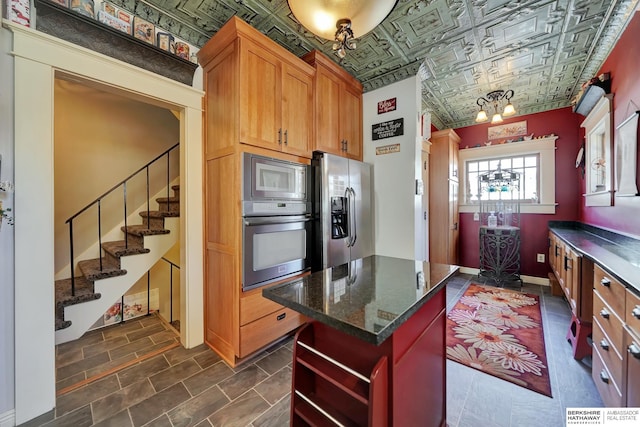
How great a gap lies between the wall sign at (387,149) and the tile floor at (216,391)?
2161 mm

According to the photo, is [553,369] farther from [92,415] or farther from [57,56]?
[57,56]

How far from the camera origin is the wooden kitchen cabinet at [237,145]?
1.91m

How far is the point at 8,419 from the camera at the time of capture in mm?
1386

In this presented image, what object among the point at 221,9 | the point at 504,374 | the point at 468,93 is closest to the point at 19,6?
the point at 221,9

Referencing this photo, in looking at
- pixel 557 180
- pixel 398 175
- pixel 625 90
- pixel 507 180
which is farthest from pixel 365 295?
pixel 557 180

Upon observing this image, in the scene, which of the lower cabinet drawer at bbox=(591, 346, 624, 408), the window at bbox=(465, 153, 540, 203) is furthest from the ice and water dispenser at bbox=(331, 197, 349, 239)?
the window at bbox=(465, 153, 540, 203)

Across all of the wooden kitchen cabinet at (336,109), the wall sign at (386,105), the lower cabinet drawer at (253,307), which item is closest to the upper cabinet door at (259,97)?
the wooden kitchen cabinet at (336,109)

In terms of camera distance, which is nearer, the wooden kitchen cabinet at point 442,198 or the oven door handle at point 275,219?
the oven door handle at point 275,219

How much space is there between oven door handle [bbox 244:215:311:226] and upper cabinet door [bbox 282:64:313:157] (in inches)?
24.3

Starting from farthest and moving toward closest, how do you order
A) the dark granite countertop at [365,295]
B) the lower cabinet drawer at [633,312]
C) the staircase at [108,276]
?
the staircase at [108,276] → the lower cabinet drawer at [633,312] → the dark granite countertop at [365,295]

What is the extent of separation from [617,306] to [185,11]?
343 cm

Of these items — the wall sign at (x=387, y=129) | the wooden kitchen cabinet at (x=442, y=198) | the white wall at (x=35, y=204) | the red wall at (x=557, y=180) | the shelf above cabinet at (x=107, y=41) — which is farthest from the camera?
the wooden kitchen cabinet at (x=442, y=198)

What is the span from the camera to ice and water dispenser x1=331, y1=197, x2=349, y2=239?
2.49m

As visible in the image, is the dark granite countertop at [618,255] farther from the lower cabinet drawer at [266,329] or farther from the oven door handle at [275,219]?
the oven door handle at [275,219]
